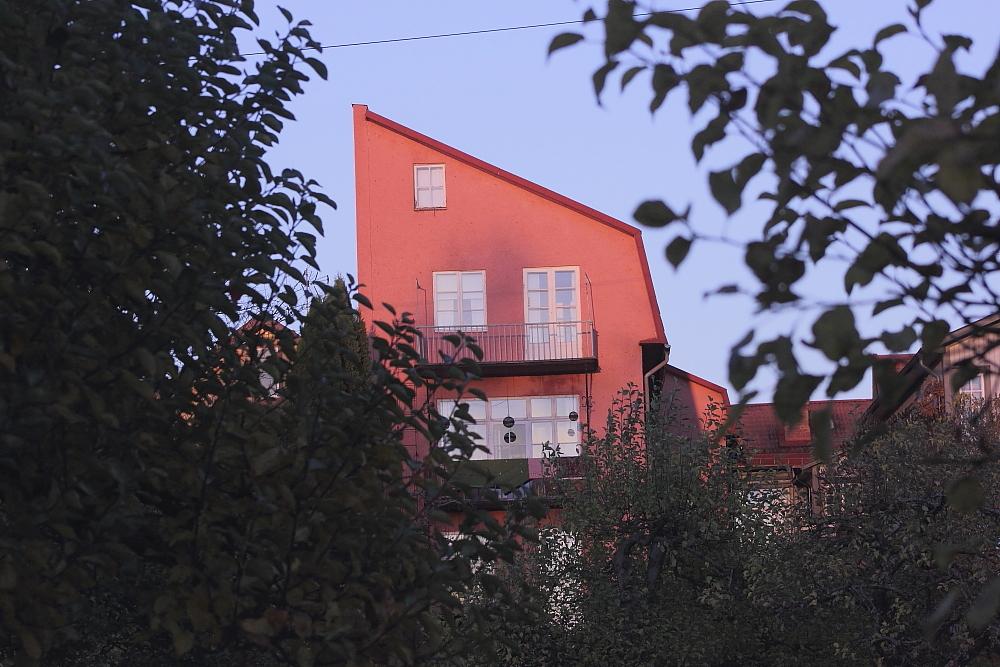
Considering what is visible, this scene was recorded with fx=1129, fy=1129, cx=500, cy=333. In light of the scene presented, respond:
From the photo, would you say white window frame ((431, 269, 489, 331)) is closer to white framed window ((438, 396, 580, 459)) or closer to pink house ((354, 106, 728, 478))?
pink house ((354, 106, 728, 478))

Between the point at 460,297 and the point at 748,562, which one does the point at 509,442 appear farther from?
the point at 748,562

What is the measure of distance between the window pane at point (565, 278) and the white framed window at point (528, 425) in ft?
9.07

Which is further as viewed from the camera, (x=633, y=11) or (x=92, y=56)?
(x=92, y=56)

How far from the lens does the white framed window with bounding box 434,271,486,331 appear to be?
27.2 meters

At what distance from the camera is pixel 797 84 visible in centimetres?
230

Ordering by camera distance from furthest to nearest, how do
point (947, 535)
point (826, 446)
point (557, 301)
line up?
point (557, 301), point (947, 535), point (826, 446)

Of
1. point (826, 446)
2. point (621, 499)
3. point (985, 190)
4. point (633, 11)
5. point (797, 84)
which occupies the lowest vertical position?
point (621, 499)

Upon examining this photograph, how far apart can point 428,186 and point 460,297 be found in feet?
9.66

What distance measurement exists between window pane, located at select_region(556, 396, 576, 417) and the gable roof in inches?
101

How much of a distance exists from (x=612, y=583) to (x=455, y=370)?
1008 cm

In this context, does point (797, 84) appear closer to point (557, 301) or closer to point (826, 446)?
point (826, 446)

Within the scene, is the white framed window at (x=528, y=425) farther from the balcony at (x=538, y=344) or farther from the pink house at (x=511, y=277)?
the balcony at (x=538, y=344)

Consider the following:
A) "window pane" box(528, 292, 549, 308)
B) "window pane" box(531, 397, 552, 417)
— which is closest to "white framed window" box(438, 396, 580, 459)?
"window pane" box(531, 397, 552, 417)

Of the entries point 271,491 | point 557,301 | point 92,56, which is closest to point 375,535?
point 271,491
